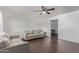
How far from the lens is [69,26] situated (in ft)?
5.83

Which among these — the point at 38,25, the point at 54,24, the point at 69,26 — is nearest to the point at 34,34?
the point at 38,25

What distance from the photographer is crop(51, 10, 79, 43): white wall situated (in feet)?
5.62

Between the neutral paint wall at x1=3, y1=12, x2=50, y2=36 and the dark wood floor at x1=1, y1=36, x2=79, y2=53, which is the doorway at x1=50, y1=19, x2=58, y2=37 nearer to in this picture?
the neutral paint wall at x1=3, y1=12, x2=50, y2=36

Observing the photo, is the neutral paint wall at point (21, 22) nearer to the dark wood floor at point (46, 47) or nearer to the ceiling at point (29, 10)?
the ceiling at point (29, 10)

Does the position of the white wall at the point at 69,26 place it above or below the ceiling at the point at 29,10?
below

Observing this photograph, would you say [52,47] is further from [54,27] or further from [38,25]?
[38,25]

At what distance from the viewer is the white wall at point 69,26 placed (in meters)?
1.71

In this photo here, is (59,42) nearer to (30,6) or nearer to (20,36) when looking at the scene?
(20,36)

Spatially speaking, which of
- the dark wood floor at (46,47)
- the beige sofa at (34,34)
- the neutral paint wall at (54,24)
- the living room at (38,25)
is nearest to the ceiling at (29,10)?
the living room at (38,25)

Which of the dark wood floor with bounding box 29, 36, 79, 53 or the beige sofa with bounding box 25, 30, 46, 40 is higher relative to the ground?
the beige sofa with bounding box 25, 30, 46, 40

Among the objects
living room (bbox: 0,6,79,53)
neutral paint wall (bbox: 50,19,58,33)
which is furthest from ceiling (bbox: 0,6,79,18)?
neutral paint wall (bbox: 50,19,58,33)

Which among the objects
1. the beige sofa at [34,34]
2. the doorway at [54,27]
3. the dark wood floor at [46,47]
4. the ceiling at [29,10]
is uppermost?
the ceiling at [29,10]
